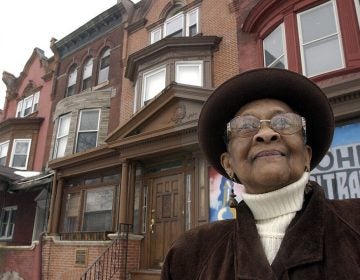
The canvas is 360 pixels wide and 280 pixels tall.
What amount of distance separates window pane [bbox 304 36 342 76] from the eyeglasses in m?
6.67

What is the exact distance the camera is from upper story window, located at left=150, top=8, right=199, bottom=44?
12422mm

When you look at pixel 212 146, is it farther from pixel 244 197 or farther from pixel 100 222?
pixel 100 222

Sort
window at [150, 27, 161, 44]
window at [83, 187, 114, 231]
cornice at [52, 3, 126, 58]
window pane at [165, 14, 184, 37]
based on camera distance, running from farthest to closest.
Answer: cornice at [52, 3, 126, 58] < window at [150, 27, 161, 44] < window pane at [165, 14, 184, 37] < window at [83, 187, 114, 231]

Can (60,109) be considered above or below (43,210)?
above

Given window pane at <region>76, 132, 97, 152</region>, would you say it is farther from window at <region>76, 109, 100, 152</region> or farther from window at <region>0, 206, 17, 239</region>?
window at <region>0, 206, 17, 239</region>

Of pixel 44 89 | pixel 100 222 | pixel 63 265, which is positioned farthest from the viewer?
pixel 44 89

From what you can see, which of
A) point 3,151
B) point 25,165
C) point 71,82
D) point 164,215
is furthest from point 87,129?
point 3,151

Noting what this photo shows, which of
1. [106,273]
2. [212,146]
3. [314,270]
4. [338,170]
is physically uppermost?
[338,170]

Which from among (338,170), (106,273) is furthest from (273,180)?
(106,273)

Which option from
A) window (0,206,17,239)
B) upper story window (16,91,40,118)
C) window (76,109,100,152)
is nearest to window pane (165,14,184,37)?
window (76,109,100,152)

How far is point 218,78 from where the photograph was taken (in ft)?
34.4

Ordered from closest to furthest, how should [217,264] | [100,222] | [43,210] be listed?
1. [217,264]
2. [100,222]
3. [43,210]

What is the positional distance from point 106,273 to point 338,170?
557 centimetres

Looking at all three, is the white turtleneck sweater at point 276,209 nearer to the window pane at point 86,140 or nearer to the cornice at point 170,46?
the cornice at point 170,46
